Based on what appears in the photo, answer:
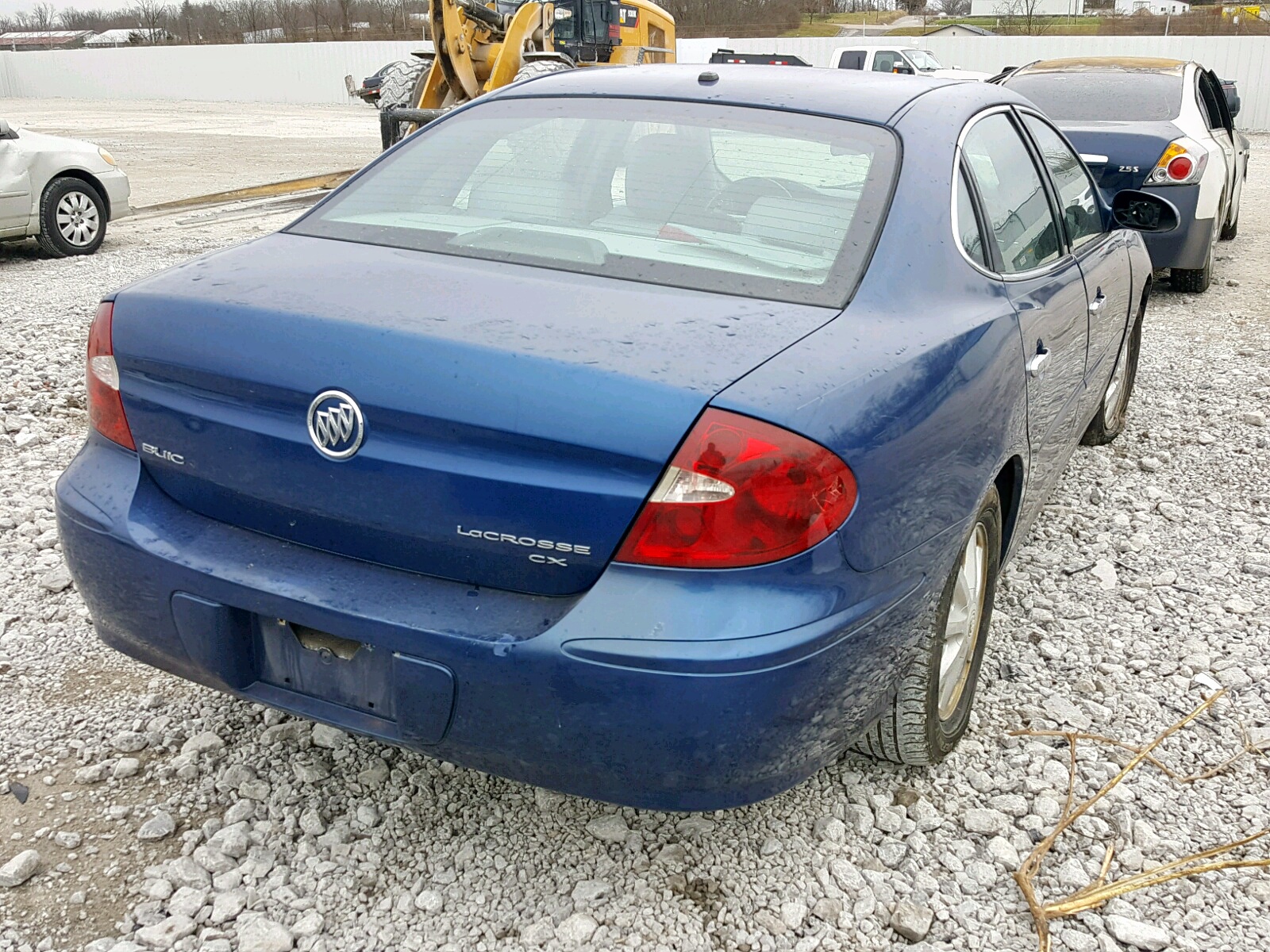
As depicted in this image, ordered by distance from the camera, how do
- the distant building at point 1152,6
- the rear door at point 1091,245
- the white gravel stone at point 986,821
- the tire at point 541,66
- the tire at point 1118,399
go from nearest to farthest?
1. the white gravel stone at point 986,821
2. the rear door at point 1091,245
3. the tire at point 1118,399
4. the tire at point 541,66
5. the distant building at point 1152,6

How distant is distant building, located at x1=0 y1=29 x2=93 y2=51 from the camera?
235ft

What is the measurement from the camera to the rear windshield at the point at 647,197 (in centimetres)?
241

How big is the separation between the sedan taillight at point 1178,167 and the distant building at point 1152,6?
52570 millimetres

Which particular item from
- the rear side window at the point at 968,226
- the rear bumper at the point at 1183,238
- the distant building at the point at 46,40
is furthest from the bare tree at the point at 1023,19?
the distant building at the point at 46,40

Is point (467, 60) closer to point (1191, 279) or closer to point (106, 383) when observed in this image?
point (1191, 279)

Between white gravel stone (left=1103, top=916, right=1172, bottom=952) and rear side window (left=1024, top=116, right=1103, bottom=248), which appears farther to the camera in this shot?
rear side window (left=1024, top=116, right=1103, bottom=248)

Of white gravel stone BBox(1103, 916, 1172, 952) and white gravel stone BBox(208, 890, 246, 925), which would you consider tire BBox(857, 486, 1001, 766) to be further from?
white gravel stone BBox(208, 890, 246, 925)

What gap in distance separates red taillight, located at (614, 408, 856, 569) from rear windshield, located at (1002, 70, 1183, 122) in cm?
684

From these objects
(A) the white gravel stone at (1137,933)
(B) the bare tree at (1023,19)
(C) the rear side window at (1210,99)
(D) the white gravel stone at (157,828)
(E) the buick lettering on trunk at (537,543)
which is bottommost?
(A) the white gravel stone at (1137,933)

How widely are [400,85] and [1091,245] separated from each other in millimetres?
12175

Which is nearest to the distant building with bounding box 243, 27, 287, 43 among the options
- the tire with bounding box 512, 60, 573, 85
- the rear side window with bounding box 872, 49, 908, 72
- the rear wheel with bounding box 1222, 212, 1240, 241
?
the rear side window with bounding box 872, 49, 908, 72

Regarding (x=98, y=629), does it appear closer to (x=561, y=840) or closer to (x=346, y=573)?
(x=346, y=573)

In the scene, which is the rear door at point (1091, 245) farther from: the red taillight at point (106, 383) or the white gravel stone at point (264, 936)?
the white gravel stone at point (264, 936)

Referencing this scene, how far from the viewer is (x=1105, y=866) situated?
2.41 metres
